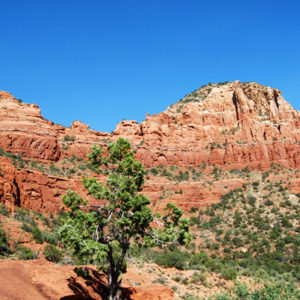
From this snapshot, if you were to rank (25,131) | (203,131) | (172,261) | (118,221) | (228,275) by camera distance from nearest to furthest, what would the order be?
(118,221) → (228,275) → (172,261) → (25,131) → (203,131)

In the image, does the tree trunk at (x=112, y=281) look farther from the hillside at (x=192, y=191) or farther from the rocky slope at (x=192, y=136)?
the rocky slope at (x=192, y=136)

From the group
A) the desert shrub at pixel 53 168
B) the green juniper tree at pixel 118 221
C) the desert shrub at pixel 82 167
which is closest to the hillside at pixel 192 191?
the desert shrub at pixel 82 167

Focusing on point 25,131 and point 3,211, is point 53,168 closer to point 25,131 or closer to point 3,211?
point 25,131

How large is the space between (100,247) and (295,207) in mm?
36925

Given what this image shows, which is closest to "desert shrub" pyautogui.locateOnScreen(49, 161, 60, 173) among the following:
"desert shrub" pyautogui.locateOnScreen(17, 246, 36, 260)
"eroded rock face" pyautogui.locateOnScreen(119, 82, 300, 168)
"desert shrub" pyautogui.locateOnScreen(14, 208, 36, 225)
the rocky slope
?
the rocky slope

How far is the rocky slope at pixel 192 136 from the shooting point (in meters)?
49.4

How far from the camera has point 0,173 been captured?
3088 centimetres

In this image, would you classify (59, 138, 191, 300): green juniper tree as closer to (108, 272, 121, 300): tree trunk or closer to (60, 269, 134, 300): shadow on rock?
(108, 272, 121, 300): tree trunk

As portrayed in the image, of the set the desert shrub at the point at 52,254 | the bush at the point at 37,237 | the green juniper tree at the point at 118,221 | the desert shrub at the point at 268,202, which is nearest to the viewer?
the green juniper tree at the point at 118,221

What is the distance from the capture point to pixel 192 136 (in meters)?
64.3

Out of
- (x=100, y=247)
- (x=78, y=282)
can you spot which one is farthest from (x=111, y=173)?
(x=78, y=282)

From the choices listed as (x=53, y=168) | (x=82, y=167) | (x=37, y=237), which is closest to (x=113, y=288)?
(x=37, y=237)

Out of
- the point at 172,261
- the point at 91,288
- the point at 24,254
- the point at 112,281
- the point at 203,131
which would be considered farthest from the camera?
the point at 203,131

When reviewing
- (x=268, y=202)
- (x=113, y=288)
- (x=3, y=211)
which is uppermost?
(x=268, y=202)
